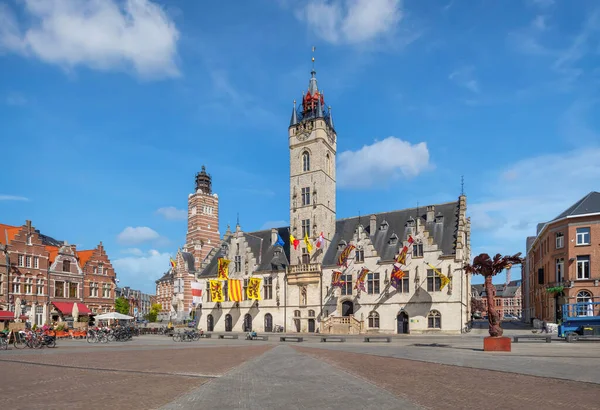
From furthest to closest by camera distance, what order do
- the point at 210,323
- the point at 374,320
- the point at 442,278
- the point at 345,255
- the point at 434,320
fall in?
the point at 210,323
the point at 345,255
the point at 374,320
the point at 434,320
the point at 442,278

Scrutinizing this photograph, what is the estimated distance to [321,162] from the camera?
55500mm

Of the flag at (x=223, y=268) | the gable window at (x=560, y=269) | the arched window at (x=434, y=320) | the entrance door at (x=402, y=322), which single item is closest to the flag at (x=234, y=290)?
the flag at (x=223, y=268)

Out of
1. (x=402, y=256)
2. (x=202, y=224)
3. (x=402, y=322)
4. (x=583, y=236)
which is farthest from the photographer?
(x=202, y=224)

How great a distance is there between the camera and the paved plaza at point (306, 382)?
35.7ft

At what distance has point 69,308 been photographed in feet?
184

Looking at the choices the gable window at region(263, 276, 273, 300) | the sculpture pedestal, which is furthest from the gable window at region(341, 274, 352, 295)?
the sculpture pedestal

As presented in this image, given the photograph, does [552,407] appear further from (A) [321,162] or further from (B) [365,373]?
(A) [321,162]

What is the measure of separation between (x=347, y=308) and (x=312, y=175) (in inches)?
599

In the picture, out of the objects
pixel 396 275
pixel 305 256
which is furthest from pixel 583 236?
pixel 305 256

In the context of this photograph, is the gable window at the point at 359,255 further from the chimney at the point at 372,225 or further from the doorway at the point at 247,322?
the doorway at the point at 247,322

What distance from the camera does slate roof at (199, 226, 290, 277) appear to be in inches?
2244

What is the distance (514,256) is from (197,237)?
72.5 meters

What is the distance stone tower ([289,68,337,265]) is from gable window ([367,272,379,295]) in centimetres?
629

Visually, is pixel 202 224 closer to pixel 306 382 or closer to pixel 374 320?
pixel 374 320
